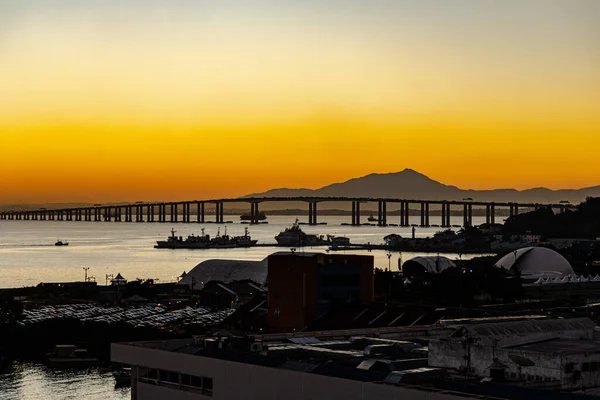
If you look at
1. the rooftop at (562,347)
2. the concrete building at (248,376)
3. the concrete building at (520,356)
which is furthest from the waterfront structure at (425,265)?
the concrete building at (248,376)

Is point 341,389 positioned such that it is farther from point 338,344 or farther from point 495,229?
point 495,229

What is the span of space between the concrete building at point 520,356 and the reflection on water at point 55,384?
10.4 m

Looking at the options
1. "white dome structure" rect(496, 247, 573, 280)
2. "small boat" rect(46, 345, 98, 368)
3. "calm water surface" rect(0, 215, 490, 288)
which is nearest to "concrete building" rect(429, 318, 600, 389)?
"small boat" rect(46, 345, 98, 368)

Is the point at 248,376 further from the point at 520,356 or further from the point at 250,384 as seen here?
the point at 520,356

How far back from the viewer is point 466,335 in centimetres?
794

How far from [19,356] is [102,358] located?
1903mm

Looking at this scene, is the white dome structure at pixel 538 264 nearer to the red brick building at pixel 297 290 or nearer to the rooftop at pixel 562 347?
the red brick building at pixel 297 290

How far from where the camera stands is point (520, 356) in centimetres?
712

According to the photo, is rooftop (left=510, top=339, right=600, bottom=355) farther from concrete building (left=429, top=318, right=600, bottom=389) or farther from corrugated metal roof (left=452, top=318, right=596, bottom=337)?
corrugated metal roof (left=452, top=318, right=596, bottom=337)

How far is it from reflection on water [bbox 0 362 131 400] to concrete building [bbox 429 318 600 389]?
10.4 meters

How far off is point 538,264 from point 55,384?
21.5m

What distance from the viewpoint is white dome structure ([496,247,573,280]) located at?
35.9 m

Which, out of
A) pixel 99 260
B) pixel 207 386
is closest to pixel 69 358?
pixel 207 386

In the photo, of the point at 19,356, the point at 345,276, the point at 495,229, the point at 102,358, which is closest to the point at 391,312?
the point at 345,276
